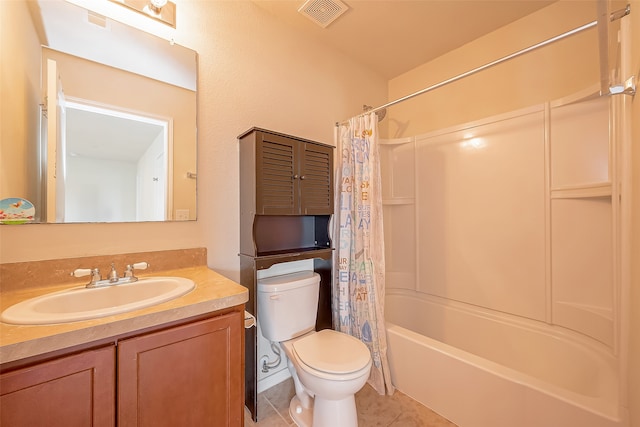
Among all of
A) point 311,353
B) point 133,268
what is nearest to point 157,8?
point 133,268

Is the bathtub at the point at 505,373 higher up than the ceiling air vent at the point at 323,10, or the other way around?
the ceiling air vent at the point at 323,10

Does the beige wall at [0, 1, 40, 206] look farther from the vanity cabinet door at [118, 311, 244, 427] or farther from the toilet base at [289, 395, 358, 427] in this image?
the toilet base at [289, 395, 358, 427]

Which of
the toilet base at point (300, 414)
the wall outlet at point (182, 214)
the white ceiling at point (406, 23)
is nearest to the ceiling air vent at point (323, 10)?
the white ceiling at point (406, 23)

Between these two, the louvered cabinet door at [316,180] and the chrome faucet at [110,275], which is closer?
the chrome faucet at [110,275]

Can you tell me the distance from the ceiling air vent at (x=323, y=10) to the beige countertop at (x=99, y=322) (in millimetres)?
1817

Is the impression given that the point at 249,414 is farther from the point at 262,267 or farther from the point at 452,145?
the point at 452,145

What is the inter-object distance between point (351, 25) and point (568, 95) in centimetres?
155

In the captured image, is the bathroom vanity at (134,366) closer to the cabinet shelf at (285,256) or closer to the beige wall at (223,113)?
the beige wall at (223,113)

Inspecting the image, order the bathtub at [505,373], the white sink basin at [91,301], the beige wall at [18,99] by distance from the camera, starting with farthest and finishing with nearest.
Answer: the bathtub at [505,373] < the beige wall at [18,99] < the white sink basin at [91,301]

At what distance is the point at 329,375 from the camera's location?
1167 mm

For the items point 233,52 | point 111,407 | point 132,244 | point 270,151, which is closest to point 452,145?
point 270,151

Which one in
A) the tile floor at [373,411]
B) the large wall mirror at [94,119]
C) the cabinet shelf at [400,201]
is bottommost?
the tile floor at [373,411]

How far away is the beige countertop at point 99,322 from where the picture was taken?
624 mm

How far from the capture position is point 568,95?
5.37 ft
